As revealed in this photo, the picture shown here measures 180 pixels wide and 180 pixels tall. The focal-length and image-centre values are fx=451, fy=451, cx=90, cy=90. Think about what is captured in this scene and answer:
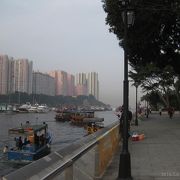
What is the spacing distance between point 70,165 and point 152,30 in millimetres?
29708

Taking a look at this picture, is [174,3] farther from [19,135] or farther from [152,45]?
[19,135]

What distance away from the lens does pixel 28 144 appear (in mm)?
34812

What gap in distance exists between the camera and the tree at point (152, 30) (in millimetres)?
32938

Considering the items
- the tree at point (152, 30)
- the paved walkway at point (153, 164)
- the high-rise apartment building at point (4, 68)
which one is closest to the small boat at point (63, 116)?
the tree at point (152, 30)

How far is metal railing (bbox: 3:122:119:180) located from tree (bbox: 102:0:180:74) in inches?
747

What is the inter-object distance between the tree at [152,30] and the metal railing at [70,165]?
19.0 meters

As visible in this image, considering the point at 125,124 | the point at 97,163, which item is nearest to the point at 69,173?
the point at 97,163

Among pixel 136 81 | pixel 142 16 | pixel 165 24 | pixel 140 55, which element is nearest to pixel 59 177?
pixel 142 16

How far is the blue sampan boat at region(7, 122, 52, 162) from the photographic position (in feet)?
106
